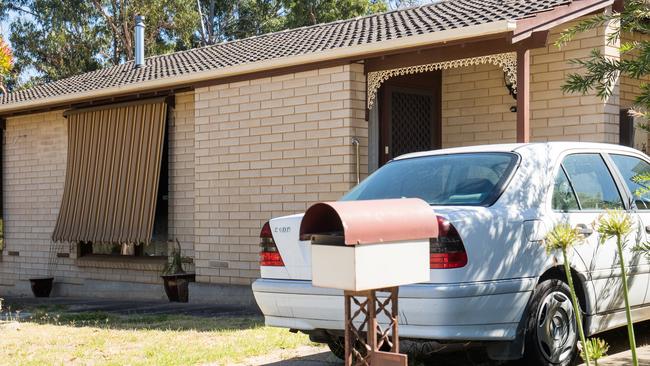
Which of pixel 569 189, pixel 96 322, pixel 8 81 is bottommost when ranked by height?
pixel 96 322

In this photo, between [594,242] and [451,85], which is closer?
[594,242]

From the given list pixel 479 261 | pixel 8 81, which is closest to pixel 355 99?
pixel 479 261

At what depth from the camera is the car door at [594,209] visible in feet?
20.0

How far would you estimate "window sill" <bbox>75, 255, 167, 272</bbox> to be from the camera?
14188 millimetres

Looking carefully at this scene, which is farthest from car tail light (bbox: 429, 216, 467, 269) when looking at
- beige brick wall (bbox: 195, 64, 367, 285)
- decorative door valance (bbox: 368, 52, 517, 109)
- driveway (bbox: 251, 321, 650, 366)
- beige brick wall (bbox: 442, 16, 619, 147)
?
beige brick wall (bbox: 195, 64, 367, 285)

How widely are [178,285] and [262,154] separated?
256cm

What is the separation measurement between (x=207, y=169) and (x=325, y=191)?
2442 millimetres

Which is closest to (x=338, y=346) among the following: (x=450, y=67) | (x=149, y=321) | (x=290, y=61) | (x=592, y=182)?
(x=592, y=182)

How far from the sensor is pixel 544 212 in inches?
231

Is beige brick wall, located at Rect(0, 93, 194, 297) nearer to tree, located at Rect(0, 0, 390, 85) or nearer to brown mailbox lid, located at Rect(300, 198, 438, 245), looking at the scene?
brown mailbox lid, located at Rect(300, 198, 438, 245)

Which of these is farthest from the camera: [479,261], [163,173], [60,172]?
[60,172]

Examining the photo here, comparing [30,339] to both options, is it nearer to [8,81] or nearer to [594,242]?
[594,242]

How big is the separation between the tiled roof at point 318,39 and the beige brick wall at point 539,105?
2.48 ft

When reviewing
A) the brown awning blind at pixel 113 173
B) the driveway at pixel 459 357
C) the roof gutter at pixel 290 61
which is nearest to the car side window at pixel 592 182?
the driveway at pixel 459 357
